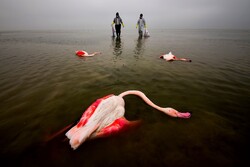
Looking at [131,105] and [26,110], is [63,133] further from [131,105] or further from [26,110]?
[131,105]

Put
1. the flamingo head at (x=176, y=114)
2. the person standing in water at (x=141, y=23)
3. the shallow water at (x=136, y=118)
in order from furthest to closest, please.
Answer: the person standing in water at (x=141, y=23) < the flamingo head at (x=176, y=114) < the shallow water at (x=136, y=118)

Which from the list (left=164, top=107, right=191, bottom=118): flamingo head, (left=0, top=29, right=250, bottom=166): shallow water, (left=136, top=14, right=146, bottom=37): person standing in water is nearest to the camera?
(left=0, top=29, right=250, bottom=166): shallow water

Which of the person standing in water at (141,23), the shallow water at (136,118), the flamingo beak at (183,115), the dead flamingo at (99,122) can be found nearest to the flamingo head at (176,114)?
the flamingo beak at (183,115)

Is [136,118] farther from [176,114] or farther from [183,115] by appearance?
[183,115]

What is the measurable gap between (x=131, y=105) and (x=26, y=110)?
2926 millimetres

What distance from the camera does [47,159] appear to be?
2225 millimetres

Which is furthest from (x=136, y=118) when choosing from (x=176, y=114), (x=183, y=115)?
(x=183, y=115)

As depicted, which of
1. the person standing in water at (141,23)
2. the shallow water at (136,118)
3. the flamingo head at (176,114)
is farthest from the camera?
the person standing in water at (141,23)

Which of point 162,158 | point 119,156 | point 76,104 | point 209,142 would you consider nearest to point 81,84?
point 76,104

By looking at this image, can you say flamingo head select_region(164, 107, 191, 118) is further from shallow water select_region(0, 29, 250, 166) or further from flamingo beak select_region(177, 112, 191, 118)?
shallow water select_region(0, 29, 250, 166)

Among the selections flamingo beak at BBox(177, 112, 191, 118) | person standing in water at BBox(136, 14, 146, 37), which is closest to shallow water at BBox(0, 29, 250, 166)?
flamingo beak at BBox(177, 112, 191, 118)

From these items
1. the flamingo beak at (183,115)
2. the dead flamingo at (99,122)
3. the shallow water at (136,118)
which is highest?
the dead flamingo at (99,122)

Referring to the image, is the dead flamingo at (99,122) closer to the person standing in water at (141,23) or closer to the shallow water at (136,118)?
the shallow water at (136,118)

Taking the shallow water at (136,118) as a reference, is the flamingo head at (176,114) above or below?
above
